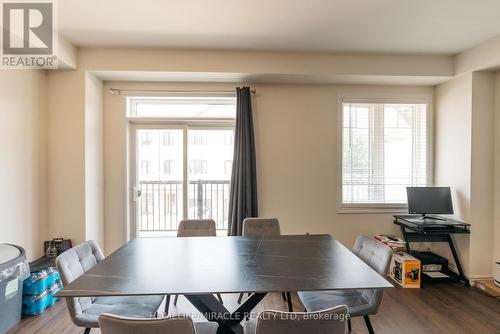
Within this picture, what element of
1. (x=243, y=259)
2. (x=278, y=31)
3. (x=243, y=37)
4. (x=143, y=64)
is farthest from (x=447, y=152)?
(x=143, y=64)

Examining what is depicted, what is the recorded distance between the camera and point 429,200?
342 centimetres

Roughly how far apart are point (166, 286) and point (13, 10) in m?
2.65

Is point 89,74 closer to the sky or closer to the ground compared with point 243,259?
closer to the sky

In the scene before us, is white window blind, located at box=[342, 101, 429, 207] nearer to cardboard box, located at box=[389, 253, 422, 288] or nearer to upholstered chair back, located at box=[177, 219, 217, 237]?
cardboard box, located at box=[389, 253, 422, 288]

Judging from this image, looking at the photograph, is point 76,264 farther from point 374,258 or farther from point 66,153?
point 374,258

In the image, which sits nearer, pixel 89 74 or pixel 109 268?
pixel 109 268

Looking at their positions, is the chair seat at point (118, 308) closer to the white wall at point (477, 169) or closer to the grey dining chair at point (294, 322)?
the grey dining chair at point (294, 322)

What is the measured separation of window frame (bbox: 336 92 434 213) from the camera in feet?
12.3

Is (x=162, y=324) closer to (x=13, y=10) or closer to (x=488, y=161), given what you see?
(x=13, y=10)

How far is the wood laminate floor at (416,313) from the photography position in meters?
2.34

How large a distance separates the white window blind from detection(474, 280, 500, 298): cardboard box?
123 cm

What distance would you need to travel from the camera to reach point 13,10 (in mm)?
2252

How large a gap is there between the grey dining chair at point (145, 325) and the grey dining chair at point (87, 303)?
0.67 metres

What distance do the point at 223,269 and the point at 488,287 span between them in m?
3.23
